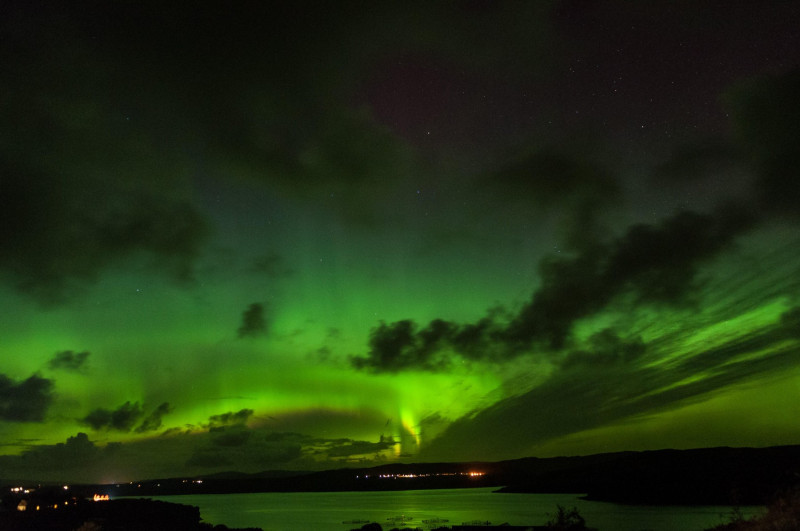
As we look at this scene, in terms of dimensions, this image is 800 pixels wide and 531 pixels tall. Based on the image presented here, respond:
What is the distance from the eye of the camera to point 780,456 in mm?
136000

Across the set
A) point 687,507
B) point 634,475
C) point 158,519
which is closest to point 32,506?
point 158,519

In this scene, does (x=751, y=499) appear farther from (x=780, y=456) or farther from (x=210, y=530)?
(x=210, y=530)

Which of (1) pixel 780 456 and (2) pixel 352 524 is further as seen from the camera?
(1) pixel 780 456

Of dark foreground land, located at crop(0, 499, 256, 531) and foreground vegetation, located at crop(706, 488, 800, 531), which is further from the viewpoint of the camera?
dark foreground land, located at crop(0, 499, 256, 531)

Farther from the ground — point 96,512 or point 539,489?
point 96,512

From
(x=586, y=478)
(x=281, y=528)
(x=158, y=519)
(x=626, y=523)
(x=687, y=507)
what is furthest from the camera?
(x=586, y=478)

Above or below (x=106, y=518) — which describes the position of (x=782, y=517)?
above

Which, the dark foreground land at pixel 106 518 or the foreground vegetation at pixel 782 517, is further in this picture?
the dark foreground land at pixel 106 518

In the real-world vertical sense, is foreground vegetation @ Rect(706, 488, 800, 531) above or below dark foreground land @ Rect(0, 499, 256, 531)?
above

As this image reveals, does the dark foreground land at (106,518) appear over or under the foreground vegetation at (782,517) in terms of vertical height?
under

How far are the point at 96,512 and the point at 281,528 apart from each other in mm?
27497

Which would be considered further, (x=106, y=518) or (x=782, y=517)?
(x=106, y=518)

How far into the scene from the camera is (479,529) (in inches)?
1886

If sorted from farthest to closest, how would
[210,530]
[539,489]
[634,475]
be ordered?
[539,489] < [634,475] < [210,530]
